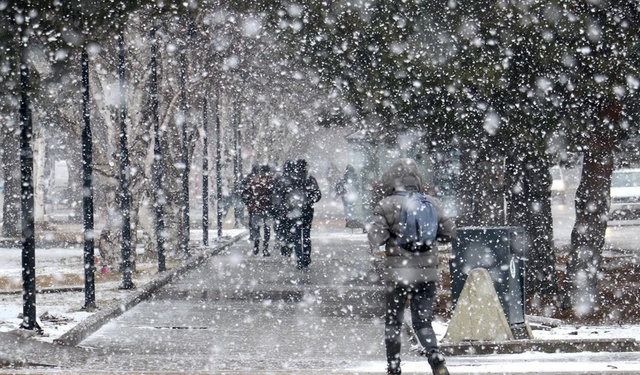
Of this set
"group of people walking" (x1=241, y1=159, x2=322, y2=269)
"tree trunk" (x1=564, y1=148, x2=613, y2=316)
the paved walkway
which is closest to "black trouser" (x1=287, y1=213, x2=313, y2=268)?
"group of people walking" (x1=241, y1=159, x2=322, y2=269)

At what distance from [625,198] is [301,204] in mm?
19719

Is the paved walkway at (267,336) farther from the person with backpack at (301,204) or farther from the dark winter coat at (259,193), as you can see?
the dark winter coat at (259,193)

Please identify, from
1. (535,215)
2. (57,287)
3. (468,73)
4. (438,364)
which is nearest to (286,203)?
(57,287)

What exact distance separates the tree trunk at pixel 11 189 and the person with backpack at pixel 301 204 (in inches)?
690

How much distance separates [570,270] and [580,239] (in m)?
0.45

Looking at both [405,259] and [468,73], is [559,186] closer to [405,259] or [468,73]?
[468,73]

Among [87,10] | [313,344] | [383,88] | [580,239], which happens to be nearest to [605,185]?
[580,239]

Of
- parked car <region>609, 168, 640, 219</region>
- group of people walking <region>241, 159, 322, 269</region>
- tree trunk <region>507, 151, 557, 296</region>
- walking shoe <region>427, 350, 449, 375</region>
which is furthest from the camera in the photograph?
parked car <region>609, 168, 640, 219</region>

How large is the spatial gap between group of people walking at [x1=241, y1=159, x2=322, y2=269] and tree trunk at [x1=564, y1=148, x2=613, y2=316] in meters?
6.43

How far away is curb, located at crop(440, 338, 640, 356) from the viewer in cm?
1022

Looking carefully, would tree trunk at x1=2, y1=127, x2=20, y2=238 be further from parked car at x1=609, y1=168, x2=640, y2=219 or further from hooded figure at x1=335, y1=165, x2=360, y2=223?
parked car at x1=609, y1=168, x2=640, y2=219

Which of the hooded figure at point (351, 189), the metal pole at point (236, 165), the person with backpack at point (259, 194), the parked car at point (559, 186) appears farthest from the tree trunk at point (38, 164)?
the parked car at point (559, 186)

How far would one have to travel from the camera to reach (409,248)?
8.41 meters

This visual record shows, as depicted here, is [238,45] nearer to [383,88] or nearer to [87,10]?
[383,88]
